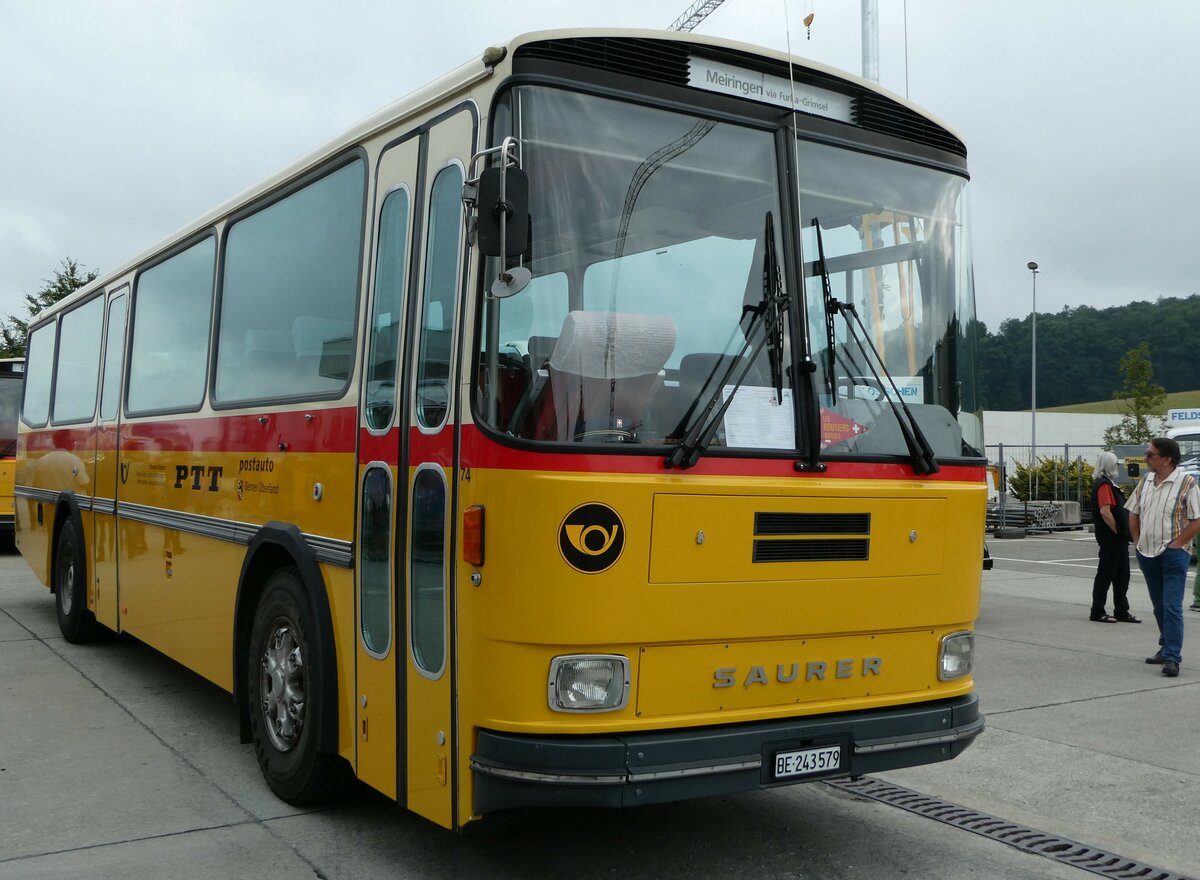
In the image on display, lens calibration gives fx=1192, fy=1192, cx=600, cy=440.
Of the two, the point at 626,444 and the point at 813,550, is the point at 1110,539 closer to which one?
the point at 813,550

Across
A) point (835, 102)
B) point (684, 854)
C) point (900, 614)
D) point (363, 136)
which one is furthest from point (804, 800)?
point (363, 136)

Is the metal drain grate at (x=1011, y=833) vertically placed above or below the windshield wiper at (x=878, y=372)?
below

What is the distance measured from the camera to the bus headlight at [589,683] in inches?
156

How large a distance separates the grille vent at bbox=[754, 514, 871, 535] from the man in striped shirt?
212 inches

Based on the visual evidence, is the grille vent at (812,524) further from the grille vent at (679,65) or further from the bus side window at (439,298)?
the grille vent at (679,65)

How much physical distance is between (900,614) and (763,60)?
87.4 inches

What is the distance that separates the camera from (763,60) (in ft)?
15.2

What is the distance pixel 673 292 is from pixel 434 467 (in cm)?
108

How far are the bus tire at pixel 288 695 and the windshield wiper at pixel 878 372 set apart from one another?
101 inches

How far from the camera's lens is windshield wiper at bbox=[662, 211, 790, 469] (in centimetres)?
423

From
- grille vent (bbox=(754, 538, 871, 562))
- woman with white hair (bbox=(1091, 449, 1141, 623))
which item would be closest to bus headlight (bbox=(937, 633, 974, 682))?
grille vent (bbox=(754, 538, 871, 562))

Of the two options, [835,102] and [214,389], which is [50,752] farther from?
[835,102]

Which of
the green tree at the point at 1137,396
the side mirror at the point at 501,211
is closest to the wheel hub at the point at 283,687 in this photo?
the side mirror at the point at 501,211

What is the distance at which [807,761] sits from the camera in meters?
4.32
